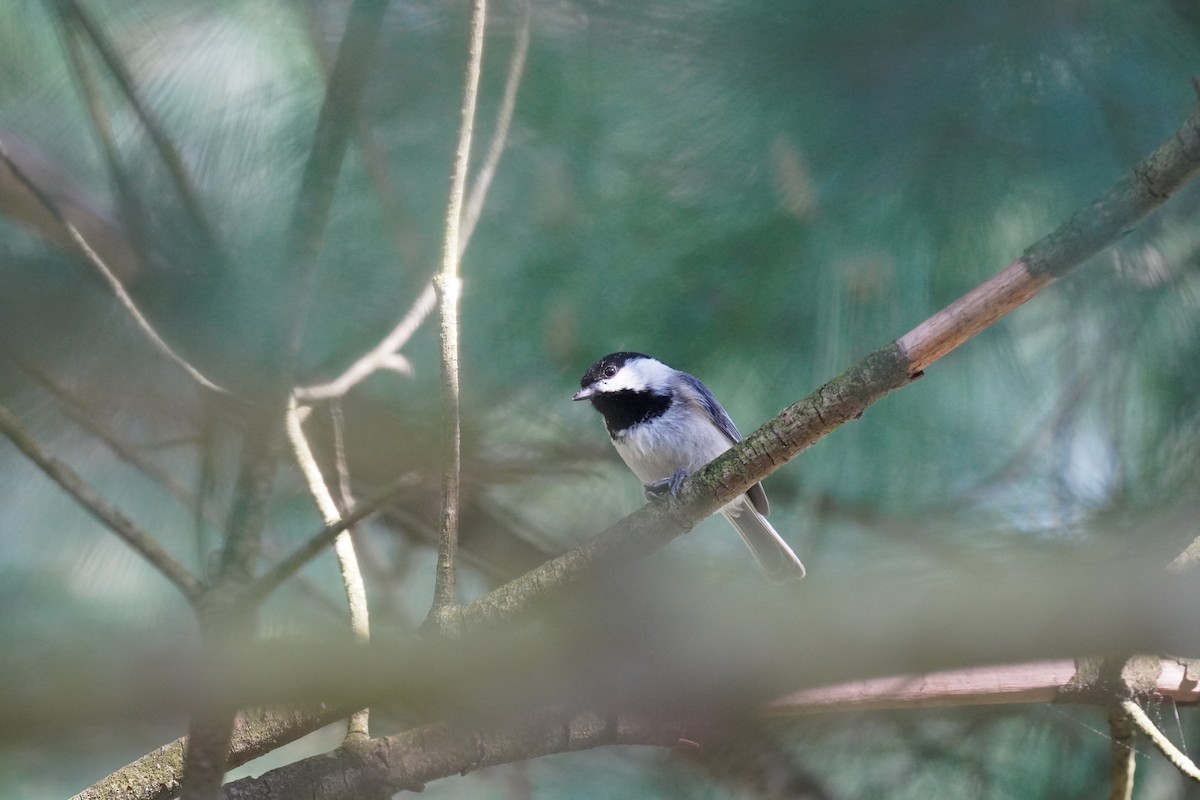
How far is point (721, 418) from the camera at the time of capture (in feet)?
6.05

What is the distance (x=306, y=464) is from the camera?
1.29 m

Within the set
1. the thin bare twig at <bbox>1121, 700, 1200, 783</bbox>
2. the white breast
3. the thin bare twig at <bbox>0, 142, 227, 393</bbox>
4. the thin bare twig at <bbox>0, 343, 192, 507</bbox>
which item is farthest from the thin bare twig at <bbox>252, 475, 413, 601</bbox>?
the thin bare twig at <bbox>1121, 700, 1200, 783</bbox>

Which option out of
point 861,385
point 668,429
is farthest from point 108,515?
point 668,429

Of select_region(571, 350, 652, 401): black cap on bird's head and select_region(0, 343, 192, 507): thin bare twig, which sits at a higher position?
select_region(571, 350, 652, 401): black cap on bird's head

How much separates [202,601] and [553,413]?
2.69 ft

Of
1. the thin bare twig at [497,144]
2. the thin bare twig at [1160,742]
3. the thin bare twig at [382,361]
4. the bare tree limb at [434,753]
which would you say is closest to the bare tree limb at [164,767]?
the bare tree limb at [434,753]

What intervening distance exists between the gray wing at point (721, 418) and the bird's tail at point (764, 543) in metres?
0.02

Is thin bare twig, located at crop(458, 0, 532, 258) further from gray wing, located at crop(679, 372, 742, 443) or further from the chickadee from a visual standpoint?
gray wing, located at crop(679, 372, 742, 443)

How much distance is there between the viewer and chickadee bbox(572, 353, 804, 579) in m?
1.66

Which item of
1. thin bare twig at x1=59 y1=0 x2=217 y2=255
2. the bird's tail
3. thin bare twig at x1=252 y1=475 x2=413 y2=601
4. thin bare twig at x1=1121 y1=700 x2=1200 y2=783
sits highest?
thin bare twig at x1=59 y1=0 x2=217 y2=255

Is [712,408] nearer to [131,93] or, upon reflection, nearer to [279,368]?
[279,368]

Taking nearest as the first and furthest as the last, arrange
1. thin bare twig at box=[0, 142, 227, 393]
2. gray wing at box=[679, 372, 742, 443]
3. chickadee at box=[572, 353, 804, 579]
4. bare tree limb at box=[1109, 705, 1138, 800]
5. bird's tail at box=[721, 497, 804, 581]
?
thin bare twig at box=[0, 142, 227, 393], bare tree limb at box=[1109, 705, 1138, 800], bird's tail at box=[721, 497, 804, 581], chickadee at box=[572, 353, 804, 579], gray wing at box=[679, 372, 742, 443]

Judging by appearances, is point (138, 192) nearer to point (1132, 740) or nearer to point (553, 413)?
point (553, 413)

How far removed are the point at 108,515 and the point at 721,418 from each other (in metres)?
1.09
